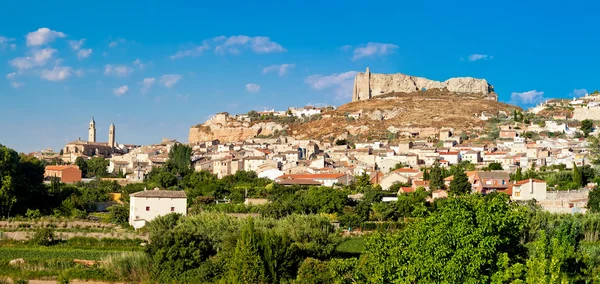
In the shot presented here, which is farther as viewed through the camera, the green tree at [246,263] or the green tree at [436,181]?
the green tree at [436,181]

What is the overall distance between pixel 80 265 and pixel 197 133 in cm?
9186

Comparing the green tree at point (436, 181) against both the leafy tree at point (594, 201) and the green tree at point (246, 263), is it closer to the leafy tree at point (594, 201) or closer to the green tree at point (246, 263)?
the leafy tree at point (594, 201)

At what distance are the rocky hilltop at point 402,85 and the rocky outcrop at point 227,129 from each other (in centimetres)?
2763

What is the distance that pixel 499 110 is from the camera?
110 m

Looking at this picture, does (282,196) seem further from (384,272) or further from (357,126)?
(357,126)

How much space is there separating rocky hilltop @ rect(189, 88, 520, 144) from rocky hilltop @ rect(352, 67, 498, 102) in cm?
411

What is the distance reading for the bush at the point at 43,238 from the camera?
1308 inches

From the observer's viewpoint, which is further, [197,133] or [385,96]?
[385,96]

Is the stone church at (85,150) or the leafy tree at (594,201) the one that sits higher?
the stone church at (85,150)

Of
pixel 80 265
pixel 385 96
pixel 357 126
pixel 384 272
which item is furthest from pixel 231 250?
pixel 385 96

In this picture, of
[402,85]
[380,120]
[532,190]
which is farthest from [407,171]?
[402,85]

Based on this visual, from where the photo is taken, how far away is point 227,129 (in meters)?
115

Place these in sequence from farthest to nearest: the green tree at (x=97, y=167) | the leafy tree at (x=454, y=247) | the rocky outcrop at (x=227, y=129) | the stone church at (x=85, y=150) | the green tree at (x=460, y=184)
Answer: the rocky outcrop at (x=227, y=129) → the stone church at (x=85, y=150) → the green tree at (x=97, y=167) → the green tree at (x=460, y=184) → the leafy tree at (x=454, y=247)

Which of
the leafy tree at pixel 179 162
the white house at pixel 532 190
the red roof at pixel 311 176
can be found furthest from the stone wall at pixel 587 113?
the leafy tree at pixel 179 162
